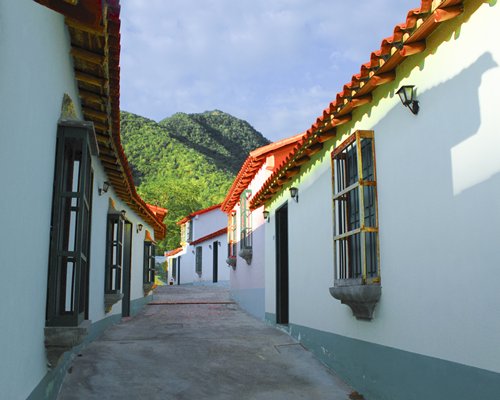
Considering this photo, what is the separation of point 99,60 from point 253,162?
8.91 meters

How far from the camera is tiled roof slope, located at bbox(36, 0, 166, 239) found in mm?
3104

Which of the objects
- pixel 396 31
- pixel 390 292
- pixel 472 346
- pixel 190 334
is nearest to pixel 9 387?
pixel 472 346

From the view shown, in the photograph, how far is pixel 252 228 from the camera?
14148mm

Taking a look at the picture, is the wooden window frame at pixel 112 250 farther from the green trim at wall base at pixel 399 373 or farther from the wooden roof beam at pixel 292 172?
the green trim at wall base at pixel 399 373

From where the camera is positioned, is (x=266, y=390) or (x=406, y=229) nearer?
(x=406, y=229)

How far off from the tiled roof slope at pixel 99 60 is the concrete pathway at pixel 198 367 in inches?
121

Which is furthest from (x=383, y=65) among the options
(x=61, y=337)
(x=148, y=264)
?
(x=148, y=264)

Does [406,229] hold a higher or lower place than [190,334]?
higher

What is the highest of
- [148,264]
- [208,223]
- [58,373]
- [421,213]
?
[208,223]

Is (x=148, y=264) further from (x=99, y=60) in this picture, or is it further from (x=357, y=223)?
(x=99, y=60)

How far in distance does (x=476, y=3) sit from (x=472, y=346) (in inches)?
98.7

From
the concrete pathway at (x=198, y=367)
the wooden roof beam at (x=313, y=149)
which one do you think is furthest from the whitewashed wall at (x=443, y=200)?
the wooden roof beam at (x=313, y=149)

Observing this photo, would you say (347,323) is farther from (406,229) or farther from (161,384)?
(161,384)

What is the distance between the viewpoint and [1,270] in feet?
10.4
